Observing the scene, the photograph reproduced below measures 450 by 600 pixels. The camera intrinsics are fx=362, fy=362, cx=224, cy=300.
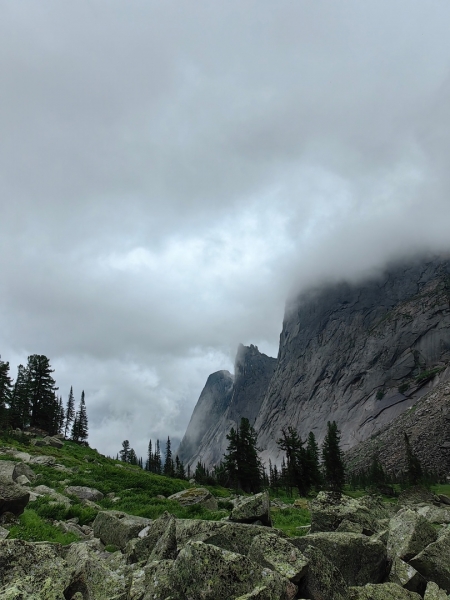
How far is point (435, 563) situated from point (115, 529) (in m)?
11.4

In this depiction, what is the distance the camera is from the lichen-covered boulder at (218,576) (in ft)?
20.0

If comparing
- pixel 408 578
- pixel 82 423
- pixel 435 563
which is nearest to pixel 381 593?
pixel 408 578

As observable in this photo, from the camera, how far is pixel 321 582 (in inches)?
274

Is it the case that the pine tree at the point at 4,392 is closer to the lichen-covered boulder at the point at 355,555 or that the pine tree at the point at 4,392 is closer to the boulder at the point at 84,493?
the boulder at the point at 84,493

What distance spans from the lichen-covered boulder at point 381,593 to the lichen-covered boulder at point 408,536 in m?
2.70

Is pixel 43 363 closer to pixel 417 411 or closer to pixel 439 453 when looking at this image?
pixel 439 453

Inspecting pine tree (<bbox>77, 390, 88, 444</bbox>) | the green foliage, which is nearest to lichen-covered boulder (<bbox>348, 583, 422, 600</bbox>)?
the green foliage

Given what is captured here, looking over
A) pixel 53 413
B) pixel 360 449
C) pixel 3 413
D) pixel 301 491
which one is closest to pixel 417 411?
pixel 360 449

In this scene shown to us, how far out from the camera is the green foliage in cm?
1276

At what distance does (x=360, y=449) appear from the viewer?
19475 centimetres

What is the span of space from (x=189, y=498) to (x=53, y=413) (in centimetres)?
6588

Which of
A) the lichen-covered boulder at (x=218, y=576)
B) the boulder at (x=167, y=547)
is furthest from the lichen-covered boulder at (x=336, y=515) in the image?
the lichen-covered boulder at (x=218, y=576)

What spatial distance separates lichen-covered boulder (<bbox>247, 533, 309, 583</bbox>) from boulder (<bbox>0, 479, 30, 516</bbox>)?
11516 millimetres

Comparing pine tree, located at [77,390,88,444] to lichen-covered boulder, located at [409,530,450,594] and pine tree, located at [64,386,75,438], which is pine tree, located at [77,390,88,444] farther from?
lichen-covered boulder, located at [409,530,450,594]
